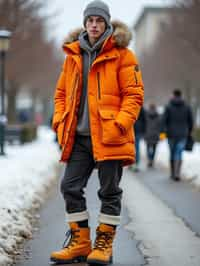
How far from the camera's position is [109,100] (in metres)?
5.76

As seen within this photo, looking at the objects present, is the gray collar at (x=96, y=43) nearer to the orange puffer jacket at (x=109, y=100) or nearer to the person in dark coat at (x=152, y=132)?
the orange puffer jacket at (x=109, y=100)

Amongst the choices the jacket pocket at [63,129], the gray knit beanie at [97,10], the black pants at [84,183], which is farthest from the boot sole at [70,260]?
the gray knit beanie at [97,10]

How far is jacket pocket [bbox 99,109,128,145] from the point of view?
5.68 m

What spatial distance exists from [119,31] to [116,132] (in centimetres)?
82

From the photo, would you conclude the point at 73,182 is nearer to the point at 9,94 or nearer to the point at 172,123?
the point at 172,123

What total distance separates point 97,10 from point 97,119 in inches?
33.7

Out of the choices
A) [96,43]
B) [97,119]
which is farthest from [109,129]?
[96,43]

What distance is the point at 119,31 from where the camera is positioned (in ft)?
19.3

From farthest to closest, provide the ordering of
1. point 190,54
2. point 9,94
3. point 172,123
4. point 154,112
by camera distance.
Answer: point 9,94
point 190,54
point 154,112
point 172,123

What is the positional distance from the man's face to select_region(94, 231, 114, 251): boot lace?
153 centimetres

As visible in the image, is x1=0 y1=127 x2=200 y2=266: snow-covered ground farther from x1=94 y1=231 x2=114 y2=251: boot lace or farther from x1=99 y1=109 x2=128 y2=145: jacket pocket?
x1=99 y1=109 x2=128 y2=145: jacket pocket

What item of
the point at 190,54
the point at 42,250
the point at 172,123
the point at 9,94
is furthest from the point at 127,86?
the point at 9,94

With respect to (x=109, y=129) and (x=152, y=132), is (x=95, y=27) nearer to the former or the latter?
(x=109, y=129)

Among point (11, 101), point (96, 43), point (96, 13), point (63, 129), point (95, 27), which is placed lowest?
point (11, 101)
